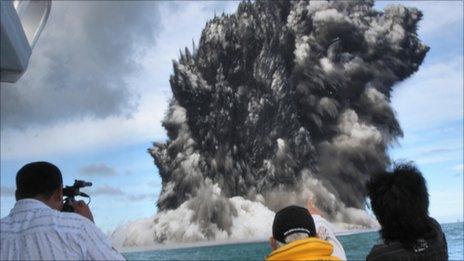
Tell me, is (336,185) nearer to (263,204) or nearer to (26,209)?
(263,204)

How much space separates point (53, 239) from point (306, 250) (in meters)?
1.05

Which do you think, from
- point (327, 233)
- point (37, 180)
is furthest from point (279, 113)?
point (37, 180)

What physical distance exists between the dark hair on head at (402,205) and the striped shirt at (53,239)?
4.11 ft

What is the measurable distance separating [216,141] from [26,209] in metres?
95.8

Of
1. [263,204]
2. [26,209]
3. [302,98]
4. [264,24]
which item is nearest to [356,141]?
[302,98]

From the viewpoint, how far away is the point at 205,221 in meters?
102

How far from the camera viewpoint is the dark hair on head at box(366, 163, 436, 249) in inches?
98.8

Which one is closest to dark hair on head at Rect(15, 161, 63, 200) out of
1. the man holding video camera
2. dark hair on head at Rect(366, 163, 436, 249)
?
the man holding video camera

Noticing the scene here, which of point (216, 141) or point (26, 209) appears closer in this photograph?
point (26, 209)

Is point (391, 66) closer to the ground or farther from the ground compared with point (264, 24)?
closer to the ground

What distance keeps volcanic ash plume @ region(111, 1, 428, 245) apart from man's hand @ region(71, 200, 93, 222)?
306ft

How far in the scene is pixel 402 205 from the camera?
2553mm

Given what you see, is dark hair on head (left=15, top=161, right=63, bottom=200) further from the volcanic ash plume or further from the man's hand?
the volcanic ash plume

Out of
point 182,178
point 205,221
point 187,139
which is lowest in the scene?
point 205,221
